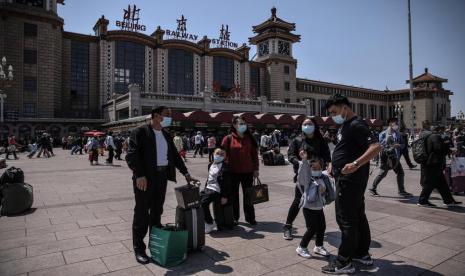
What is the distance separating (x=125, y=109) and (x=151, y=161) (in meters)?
36.8

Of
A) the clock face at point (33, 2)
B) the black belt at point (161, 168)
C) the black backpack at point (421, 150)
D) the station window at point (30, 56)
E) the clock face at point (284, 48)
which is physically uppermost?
the clock face at point (284, 48)

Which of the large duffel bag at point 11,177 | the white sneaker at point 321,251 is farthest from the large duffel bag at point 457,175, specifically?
the large duffel bag at point 11,177

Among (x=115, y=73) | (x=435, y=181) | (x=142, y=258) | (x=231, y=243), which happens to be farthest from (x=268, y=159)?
(x=115, y=73)

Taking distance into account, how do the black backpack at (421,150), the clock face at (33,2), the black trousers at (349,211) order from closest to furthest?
the black trousers at (349,211) → the black backpack at (421,150) → the clock face at (33,2)

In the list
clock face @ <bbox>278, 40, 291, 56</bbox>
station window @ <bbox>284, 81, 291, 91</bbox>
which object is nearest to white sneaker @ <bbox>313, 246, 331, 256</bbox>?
station window @ <bbox>284, 81, 291, 91</bbox>

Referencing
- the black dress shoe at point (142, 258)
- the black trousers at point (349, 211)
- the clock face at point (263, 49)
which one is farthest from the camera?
the clock face at point (263, 49)

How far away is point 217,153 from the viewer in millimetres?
5027

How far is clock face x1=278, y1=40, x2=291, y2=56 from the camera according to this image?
60.7 meters

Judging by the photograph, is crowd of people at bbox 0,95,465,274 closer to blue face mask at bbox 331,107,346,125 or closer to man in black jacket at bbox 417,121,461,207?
blue face mask at bbox 331,107,346,125

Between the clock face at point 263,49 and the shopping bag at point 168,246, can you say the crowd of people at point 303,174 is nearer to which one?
the shopping bag at point 168,246

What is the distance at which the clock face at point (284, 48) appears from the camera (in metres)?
60.7

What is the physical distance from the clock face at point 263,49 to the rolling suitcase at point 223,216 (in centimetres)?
5898

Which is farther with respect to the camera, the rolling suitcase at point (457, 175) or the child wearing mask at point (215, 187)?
the rolling suitcase at point (457, 175)

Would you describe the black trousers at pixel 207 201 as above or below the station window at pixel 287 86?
below
